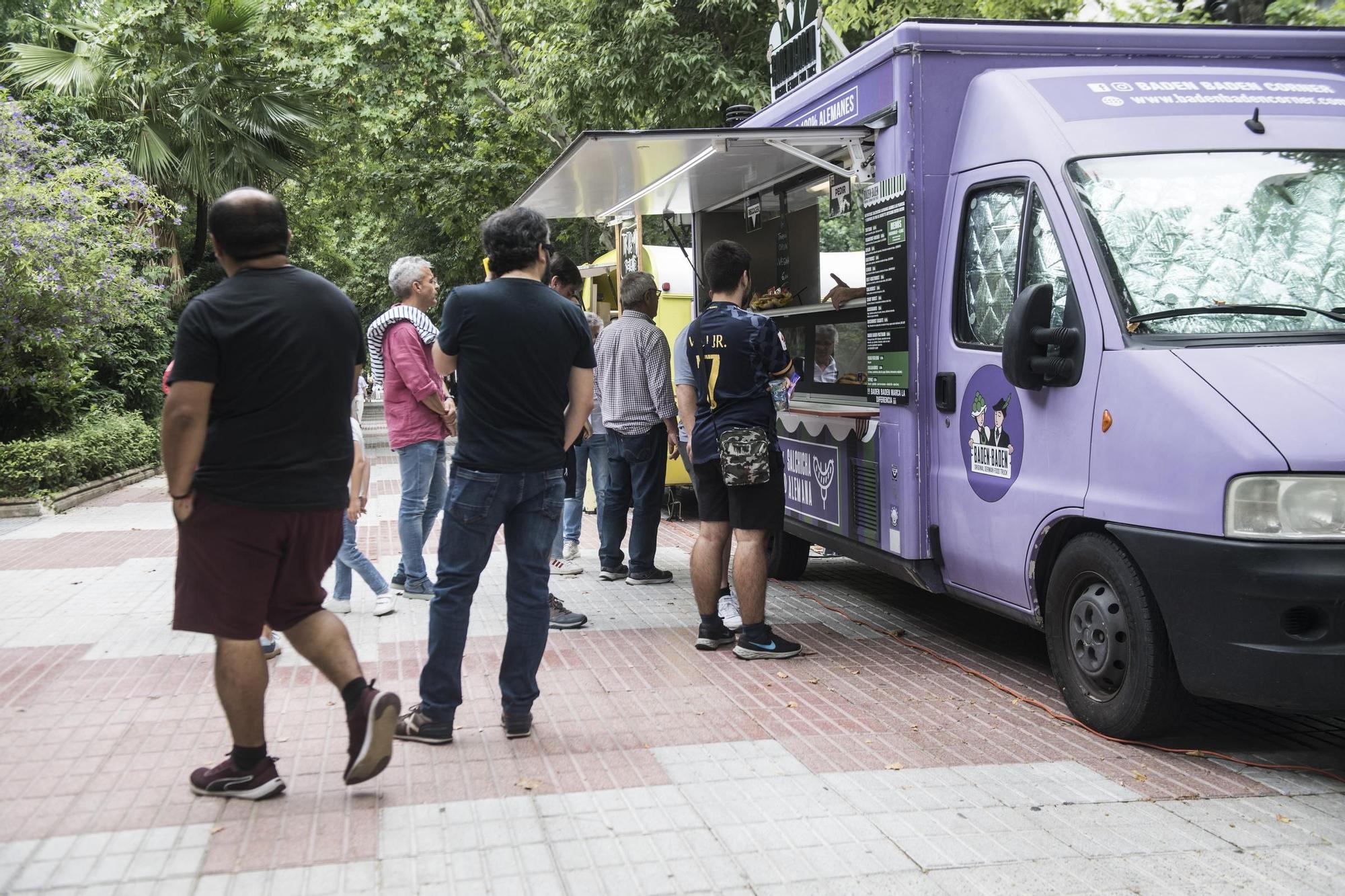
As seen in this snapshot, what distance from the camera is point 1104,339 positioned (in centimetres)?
491

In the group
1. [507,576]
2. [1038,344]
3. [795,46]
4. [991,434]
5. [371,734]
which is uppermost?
[795,46]

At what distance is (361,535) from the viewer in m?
11.8

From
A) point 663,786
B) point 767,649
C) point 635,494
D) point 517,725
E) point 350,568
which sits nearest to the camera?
point 663,786

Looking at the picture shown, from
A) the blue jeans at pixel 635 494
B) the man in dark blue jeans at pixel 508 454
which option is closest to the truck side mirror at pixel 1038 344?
the man in dark blue jeans at pixel 508 454

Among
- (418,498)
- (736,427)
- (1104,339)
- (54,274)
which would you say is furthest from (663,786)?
(54,274)

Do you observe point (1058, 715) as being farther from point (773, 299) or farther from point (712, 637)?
point (773, 299)

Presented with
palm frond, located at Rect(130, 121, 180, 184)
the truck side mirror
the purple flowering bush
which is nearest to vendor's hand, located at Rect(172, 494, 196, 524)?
the truck side mirror

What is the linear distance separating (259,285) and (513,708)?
1.91 m

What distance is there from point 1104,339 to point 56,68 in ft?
66.6

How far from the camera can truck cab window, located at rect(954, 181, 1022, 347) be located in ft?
18.5

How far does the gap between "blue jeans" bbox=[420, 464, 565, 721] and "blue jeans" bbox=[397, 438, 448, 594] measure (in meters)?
2.78

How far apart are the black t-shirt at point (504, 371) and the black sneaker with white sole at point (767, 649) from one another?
1987mm

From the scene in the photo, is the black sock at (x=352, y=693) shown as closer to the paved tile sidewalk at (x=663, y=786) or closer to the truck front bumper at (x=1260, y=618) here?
the paved tile sidewalk at (x=663, y=786)

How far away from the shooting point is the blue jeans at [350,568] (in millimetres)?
7395
